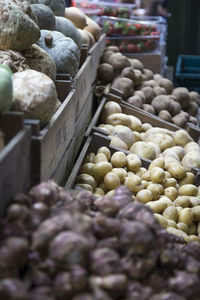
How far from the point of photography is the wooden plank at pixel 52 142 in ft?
6.13

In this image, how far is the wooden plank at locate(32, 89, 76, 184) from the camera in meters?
1.87

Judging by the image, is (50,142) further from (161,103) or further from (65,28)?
(161,103)

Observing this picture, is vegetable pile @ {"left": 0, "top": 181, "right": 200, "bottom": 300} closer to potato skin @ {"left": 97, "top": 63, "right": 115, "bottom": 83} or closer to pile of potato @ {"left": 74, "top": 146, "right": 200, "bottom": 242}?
pile of potato @ {"left": 74, "top": 146, "right": 200, "bottom": 242}

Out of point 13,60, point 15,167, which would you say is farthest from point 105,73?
point 15,167

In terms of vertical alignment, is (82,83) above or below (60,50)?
below

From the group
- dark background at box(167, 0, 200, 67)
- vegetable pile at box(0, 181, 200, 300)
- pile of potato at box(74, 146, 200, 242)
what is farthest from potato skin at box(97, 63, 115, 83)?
dark background at box(167, 0, 200, 67)

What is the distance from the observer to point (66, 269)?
136cm

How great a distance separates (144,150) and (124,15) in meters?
4.27

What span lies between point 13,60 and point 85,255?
1318 millimetres

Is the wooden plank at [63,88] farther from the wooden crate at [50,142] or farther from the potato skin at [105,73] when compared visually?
the potato skin at [105,73]

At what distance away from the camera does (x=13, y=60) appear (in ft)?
7.73

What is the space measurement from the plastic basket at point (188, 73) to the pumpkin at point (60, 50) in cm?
348

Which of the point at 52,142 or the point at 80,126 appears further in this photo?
the point at 80,126

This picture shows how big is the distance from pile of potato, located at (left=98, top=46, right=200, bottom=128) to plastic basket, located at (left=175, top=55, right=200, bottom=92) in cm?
93
